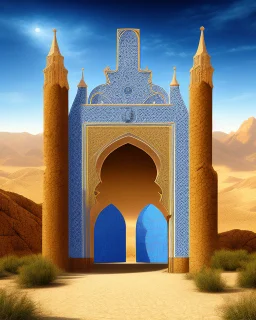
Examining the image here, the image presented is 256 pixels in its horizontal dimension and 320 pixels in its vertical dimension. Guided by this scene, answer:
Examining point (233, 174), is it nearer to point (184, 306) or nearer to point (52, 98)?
point (52, 98)

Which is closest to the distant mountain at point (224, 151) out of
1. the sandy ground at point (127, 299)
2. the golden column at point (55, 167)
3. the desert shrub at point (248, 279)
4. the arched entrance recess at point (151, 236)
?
the arched entrance recess at point (151, 236)

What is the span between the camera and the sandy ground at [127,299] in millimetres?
8031

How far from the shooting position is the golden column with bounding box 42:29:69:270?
14414 millimetres

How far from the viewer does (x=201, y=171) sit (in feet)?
47.1

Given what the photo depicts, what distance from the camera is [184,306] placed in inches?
343

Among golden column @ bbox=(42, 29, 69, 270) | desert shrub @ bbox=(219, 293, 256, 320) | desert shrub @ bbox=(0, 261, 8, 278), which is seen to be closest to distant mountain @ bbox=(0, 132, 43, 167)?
golden column @ bbox=(42, 29, 69, 270)

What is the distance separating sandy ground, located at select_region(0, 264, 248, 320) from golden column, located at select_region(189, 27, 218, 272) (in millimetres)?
1452

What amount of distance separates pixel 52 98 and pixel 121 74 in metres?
2.17

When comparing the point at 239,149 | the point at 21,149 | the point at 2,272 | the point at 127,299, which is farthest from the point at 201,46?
the point at 21,149

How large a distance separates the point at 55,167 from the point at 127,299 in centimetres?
583

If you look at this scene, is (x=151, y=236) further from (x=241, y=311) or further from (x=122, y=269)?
(x=241, y=311)

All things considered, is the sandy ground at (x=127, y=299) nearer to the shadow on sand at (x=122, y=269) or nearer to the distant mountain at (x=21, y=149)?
the shadow on sand at (x=122, y=269)

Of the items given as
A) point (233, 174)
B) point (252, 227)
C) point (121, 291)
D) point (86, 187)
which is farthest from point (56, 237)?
point (233, 174)

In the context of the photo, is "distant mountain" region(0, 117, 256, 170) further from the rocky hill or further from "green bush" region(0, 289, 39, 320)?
"green bush" region(0, 289, 39, 320)
